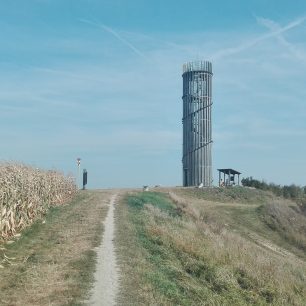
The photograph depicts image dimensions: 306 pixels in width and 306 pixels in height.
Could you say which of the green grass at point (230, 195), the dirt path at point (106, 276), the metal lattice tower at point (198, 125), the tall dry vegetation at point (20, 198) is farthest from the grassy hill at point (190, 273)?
the metal lattice tower at point (198, 125)

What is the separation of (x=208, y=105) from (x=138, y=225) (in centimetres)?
4739

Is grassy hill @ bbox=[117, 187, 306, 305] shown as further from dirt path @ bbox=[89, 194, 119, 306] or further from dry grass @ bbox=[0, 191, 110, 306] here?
dry grass @ bbox=[0, 191, 110, 306]

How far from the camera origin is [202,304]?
32.9 feet

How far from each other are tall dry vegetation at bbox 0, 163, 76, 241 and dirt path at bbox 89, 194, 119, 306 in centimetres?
315

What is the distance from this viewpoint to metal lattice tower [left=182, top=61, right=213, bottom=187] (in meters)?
66.6

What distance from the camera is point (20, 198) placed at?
20016 millimetres

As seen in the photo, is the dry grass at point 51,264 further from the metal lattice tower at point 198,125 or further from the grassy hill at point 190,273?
the metal lattice tower at point 198,125

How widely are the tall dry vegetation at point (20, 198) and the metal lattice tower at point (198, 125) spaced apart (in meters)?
38.2

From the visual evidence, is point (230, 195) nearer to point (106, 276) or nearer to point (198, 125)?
point (198, 125)

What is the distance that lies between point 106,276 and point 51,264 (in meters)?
1.80

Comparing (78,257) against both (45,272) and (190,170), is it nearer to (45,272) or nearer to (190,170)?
(45,272)

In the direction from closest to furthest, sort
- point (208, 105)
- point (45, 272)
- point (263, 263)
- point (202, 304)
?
point (202, 304)
point (45, 272)
point (263, 263)
point (208, 105)

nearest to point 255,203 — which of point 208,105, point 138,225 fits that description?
point 208,105

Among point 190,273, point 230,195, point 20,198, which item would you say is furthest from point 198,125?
point 190,273
